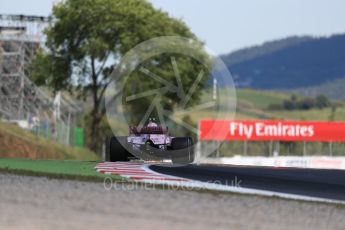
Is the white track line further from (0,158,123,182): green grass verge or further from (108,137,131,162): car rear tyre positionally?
(108,137,131,162): car rear tyre

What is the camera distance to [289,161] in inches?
2005

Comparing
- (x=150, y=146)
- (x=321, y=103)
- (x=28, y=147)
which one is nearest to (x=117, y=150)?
(x=150, y=146)

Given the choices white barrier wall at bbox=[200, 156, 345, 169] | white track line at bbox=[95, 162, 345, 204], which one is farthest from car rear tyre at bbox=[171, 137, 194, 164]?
white barrier wall at bbox=[200, 156, 345, 169]

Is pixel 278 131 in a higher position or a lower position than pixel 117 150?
higher

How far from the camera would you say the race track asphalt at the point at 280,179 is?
16.1 metres

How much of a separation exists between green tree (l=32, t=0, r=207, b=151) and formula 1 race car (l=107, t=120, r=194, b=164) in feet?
94.2

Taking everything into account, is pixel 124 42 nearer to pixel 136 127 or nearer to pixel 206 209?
pixel 136 127

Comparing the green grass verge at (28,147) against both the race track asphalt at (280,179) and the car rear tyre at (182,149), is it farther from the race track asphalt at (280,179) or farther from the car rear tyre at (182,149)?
the race track asphalt at (280,179)

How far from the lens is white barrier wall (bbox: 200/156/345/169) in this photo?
1981 inches

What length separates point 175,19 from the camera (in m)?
64.4

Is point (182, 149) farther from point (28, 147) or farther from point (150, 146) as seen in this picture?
point (28, 147)

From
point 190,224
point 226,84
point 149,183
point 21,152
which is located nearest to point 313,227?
point 190,224

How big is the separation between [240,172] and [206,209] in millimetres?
7767

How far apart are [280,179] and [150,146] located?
772 cm
